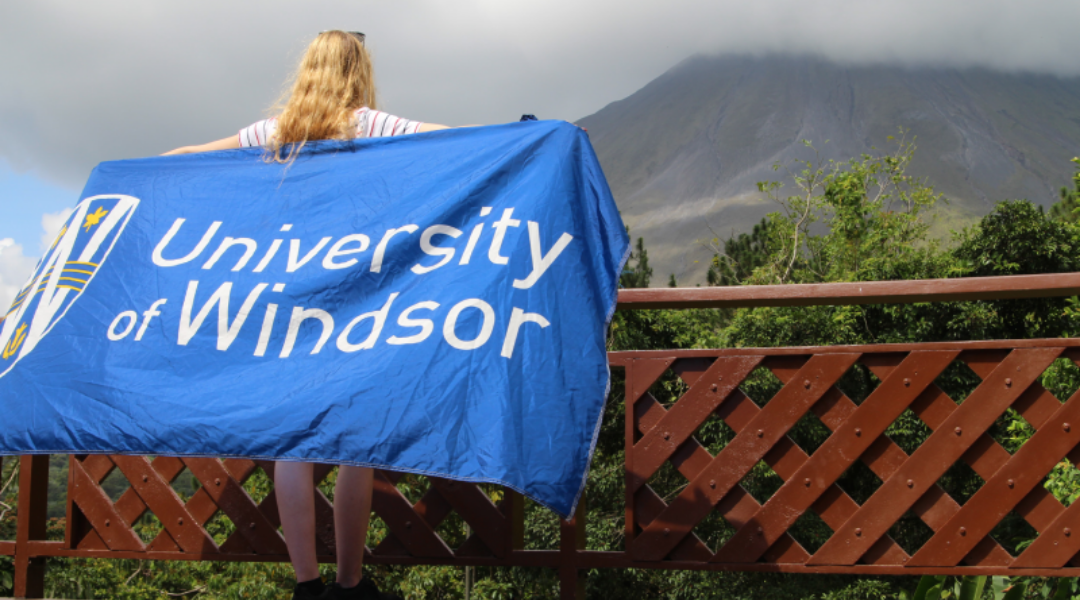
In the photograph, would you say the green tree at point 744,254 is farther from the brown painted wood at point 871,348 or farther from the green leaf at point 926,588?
the brown painted wood at point 871,348

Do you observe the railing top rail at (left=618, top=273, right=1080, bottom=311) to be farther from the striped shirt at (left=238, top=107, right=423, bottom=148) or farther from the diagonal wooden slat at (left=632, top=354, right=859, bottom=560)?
the striped shirt at (left=238, top=107, right=423, bottom=148)

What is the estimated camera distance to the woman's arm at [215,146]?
6.20ft

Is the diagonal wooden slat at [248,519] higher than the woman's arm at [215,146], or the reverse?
the woman's arm at [215,146]

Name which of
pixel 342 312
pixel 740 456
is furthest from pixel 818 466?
pixel 342 312

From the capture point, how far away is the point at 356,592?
147 cm

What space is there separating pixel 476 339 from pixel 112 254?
953 millimetres

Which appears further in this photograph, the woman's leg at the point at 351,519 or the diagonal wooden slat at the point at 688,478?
the diagonal wooden slat at the point at 688,478

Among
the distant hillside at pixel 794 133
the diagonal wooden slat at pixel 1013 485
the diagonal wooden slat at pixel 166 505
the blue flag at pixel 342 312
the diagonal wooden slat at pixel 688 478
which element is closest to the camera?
the blue flag at pixel 342 312

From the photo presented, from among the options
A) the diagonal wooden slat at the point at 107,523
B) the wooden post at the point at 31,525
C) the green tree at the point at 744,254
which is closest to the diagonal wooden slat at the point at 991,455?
the diagonal wooden slat at the point at 107,523

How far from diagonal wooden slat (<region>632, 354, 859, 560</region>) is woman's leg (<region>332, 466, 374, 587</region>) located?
0.64m

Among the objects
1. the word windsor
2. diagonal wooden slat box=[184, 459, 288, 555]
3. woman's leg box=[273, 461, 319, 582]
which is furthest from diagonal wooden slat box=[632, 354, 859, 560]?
diagonal wooden slat box=[184, 459, 288, 555]

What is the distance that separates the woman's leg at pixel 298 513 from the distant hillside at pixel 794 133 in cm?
8529

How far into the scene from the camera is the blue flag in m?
1.45

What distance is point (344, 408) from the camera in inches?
57.7
